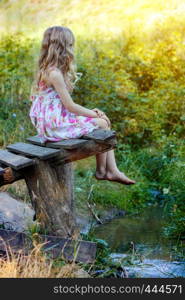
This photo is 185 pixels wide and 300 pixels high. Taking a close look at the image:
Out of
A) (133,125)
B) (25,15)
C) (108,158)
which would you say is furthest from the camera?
(25,15)

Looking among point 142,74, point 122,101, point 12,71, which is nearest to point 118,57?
point 142,74

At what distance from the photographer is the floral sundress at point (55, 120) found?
4484 millimetres

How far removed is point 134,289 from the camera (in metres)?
3.53

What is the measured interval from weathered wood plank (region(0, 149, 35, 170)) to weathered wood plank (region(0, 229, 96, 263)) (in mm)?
518

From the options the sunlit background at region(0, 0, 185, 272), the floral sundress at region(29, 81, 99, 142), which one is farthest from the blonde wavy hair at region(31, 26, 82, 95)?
the sunlit background at region(0, 0, 185, 272)

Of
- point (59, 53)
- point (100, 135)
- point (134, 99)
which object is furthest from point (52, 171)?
point (134, 99)

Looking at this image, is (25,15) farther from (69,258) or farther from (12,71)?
(69,258)

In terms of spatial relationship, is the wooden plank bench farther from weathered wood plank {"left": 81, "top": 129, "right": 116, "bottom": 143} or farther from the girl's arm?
the girl's arm

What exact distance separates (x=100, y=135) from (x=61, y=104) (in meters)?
0.54

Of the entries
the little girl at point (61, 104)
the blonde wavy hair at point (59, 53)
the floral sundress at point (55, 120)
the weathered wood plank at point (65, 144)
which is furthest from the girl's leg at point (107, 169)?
the blonde wavy hair at point (59, 53)

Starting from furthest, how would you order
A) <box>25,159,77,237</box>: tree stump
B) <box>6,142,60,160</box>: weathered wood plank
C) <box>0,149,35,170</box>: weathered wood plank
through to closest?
1. <box>25,159,77,237</box>: tree stump
2. <box>6,142,60,160</box>: weathered wood plank
3. <box>0,149,35,170</box>: weathered wood plank

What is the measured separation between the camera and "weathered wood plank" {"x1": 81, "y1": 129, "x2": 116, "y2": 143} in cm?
421

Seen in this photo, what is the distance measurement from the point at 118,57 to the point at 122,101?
120cm

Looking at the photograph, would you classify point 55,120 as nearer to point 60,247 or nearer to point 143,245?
point 60,247
